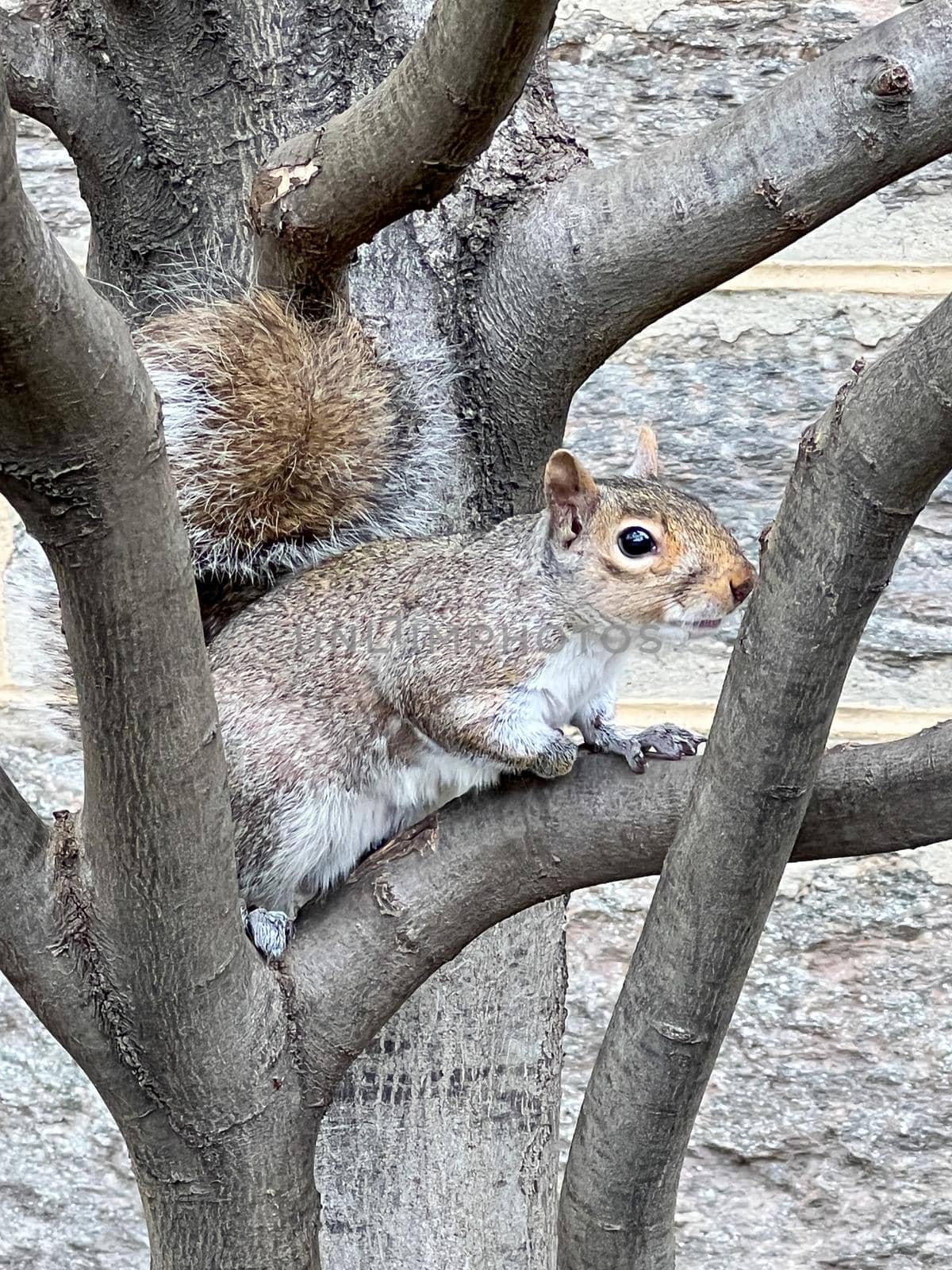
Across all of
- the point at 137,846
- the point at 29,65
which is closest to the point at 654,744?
the point at 137,846

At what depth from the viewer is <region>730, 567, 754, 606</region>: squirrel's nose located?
918 mm

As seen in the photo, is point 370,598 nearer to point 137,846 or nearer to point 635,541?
point 635,541

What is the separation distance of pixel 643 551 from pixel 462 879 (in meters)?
0.27

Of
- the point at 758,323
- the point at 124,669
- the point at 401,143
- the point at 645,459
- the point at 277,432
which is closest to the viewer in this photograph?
the point at 124,669

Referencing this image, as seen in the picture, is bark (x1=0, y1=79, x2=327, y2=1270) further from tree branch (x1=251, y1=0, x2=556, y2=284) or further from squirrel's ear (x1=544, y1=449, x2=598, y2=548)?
squirrel's ear (x1=544, y1=449, x2=598, y2=548)

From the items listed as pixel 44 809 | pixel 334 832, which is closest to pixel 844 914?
pixel 334 832

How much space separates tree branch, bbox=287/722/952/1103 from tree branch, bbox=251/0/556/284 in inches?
11.8

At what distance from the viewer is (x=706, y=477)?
1.34 metres

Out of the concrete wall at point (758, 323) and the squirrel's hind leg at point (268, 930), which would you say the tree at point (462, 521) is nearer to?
the squirrel's hind leg at point (268, 930)

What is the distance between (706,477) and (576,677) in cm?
42

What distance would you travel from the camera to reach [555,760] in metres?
0.85

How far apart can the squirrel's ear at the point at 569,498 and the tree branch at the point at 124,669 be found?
357mm

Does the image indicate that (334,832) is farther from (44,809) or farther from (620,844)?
(44,809)

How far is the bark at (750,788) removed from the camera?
56cm
